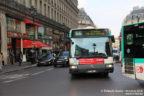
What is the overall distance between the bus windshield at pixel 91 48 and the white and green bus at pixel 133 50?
2.14 metres

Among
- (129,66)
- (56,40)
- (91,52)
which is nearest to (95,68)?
(91,52)

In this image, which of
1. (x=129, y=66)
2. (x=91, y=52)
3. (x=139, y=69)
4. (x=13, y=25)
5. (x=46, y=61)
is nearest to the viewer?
(x=139, y=69)

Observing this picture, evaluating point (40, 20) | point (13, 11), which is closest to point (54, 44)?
point (40, 20)

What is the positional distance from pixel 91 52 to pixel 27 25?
80.1 ft

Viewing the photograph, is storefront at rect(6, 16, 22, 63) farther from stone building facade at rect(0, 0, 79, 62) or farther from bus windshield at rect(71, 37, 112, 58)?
bus windshield at rect(71, 37, 112, 58)

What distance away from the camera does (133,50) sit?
28.2 ft

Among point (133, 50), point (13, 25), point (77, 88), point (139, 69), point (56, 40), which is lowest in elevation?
point (77, 88)

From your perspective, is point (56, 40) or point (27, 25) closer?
point (27, 25)

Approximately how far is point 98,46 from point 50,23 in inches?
1301

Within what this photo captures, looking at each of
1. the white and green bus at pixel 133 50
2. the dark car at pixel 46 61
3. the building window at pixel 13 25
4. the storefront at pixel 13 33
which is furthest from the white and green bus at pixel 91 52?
the building window at pixel 13 25

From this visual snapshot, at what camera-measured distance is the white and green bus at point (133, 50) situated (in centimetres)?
828

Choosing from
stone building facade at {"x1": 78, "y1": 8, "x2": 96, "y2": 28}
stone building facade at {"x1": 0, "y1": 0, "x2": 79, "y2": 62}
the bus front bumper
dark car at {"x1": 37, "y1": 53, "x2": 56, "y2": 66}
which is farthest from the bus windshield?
stone building facade at {"x1": 78, "y1": 8, "x2": 96, "y2": 28}

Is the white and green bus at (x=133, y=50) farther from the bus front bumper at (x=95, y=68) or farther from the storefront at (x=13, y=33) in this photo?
the storefront at (x=13, y=33)

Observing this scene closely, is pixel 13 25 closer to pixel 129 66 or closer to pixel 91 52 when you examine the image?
pixel 91 52
